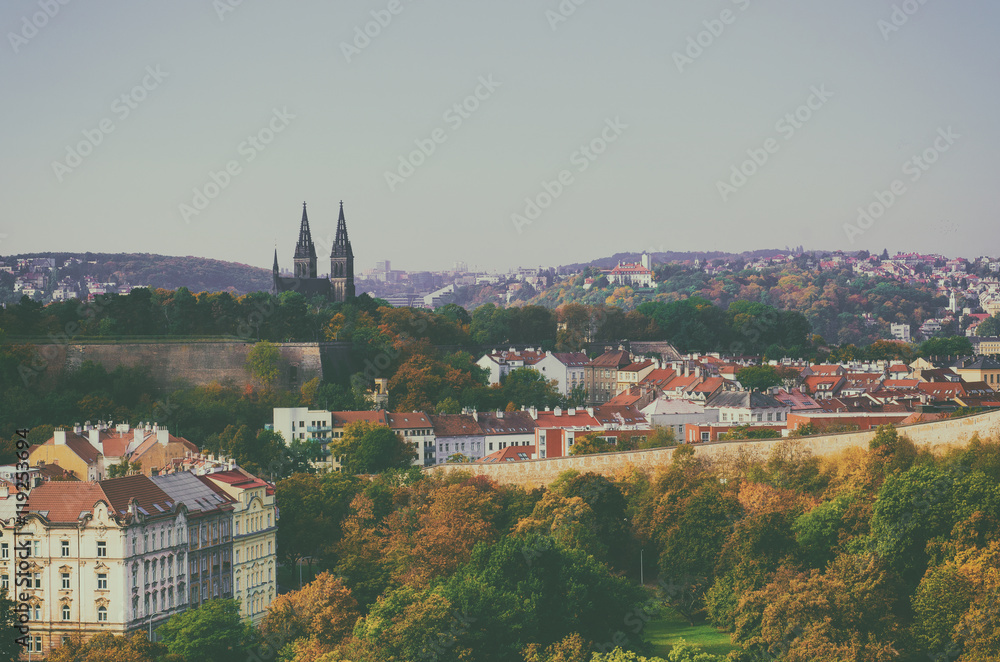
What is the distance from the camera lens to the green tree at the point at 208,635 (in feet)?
93.6

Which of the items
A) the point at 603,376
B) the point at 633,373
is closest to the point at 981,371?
the point at 633,373

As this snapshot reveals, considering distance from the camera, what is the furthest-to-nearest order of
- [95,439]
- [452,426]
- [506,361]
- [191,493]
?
[506,361], [452,426], [95,439], [191,493]

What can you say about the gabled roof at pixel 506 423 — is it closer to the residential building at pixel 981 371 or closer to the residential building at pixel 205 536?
the residential building at pixel 205 536

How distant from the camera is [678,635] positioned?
3183 cm

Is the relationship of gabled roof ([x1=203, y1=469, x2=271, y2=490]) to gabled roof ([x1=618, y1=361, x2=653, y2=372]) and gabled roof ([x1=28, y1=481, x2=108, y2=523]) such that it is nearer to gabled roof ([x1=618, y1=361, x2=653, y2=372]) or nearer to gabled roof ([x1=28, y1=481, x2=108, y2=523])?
gabled roof ([x1=28, y1=481, x2=108, y2=523])

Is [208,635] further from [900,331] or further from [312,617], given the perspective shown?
[900,331]

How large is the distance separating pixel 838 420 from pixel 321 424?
18.0 meters

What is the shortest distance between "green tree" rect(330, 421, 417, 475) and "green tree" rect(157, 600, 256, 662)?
1709 cm

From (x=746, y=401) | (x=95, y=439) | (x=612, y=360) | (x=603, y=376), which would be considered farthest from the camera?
(x=612, y=360)

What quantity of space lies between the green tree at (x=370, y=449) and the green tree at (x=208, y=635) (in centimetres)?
1709

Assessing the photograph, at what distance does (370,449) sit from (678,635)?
18657 mm

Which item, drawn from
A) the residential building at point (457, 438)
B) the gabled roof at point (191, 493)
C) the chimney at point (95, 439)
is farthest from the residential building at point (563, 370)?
the gabled roof at point (191, 493)

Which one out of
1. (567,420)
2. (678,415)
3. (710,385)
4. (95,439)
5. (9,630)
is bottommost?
(9,630)

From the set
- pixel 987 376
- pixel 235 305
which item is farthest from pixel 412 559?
pixel 987 376
